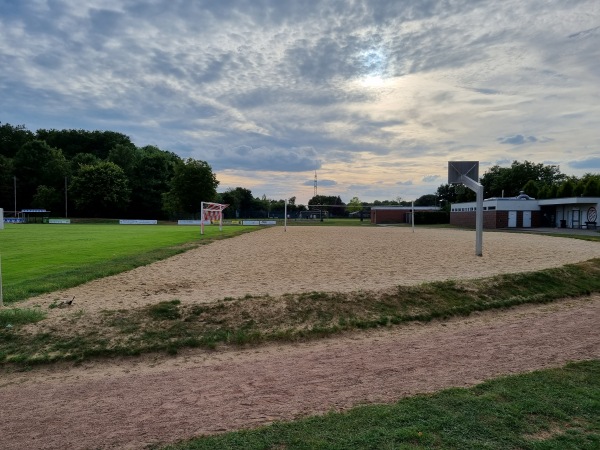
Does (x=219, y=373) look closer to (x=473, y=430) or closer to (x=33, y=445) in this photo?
(x=33, y=445)

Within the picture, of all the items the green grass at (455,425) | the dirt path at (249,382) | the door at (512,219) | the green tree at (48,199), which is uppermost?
the green tree at (48,199)

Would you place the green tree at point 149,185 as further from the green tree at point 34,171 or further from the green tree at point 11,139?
the green tree at point 11,139

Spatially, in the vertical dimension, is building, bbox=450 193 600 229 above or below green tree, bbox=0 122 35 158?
below

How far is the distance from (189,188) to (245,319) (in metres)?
77.3

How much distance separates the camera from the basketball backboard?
21.1 metres

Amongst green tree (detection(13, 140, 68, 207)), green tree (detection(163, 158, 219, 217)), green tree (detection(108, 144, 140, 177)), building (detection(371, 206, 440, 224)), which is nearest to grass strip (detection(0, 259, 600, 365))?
building (detection(371, 206, 440, 224))

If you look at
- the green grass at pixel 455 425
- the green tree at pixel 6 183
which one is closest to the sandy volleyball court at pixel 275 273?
the green grass at pixel 455 425

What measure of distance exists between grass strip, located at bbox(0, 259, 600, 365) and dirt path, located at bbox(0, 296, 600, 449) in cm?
43

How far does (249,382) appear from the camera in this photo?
5590 millimetres

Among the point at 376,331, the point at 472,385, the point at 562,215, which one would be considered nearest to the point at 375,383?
the point at 472,385

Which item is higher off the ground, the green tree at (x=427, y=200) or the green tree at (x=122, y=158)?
the green tree at (x=122, y=158)

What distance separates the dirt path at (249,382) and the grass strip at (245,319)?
0.43m

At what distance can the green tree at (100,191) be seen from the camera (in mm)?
82062

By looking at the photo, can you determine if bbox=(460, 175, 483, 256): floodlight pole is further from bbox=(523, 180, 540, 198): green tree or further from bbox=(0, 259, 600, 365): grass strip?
bbox=(523, 180, 540, 198): green tree
